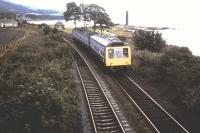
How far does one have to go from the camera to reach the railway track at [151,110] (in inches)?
706

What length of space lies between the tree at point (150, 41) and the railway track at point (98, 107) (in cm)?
1046

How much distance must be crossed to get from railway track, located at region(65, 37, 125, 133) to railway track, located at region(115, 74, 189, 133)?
1665 millimetres

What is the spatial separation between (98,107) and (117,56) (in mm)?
9729

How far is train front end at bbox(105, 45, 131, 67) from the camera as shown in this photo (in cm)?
3042

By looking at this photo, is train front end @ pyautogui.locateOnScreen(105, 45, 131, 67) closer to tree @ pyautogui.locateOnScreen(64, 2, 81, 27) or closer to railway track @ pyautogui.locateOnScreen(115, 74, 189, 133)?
railway track @ pyautogui.locateOnScreen(115, 74, 189, 133)

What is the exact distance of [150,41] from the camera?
1567 inches

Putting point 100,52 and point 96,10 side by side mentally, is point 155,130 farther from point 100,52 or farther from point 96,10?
point 96,10

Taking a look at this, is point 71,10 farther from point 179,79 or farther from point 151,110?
point 151,110

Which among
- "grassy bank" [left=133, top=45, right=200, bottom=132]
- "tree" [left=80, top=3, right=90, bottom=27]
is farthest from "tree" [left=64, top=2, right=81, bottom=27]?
"grassy bank" [left=133, top=45, right=200, bottom=132]

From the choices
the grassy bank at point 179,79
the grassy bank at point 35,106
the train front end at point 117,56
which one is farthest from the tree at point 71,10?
the grassy bank at point 35,106

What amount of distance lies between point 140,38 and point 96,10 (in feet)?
290

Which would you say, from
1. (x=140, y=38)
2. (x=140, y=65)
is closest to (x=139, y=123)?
(x=140, y=65)

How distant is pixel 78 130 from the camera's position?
1789 centimetres

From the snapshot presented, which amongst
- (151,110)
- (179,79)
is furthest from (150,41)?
(151,110)
